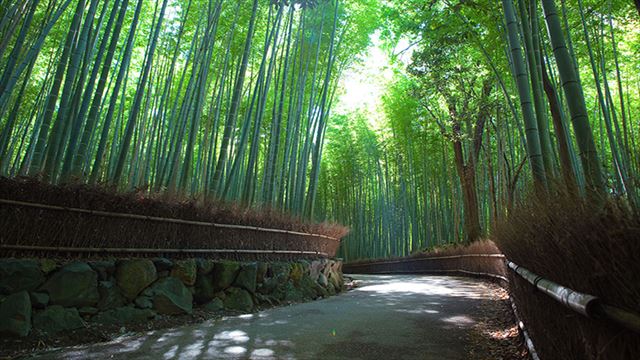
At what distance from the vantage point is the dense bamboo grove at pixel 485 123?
239 cm

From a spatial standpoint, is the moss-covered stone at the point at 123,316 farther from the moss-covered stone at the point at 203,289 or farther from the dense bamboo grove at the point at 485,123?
the dense bamboo grove at the point at 485,123

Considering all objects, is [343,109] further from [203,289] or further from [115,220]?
[115,220]

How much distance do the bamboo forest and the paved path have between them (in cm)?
18

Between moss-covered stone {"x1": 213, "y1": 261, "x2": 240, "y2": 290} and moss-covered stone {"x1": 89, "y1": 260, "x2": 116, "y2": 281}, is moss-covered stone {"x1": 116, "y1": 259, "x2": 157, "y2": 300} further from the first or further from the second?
moss-covered stone {"x1": 213, "y1": 261, "x2": 240, "y2": 290}

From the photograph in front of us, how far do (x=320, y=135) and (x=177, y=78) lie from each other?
4.39m

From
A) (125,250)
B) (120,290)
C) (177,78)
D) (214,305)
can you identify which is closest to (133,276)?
A: (120,290)

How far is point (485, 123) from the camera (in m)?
10.2

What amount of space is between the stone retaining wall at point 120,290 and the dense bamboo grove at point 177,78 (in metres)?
0.80

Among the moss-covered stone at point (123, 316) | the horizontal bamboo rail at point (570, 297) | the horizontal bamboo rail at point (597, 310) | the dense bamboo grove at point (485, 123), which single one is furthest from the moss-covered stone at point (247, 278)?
the horizontal bamboo rail at point (597, 310)

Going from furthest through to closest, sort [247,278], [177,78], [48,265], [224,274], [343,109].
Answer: [343,109]
[177,78]
[247,278]
[224,274]
[48,265]

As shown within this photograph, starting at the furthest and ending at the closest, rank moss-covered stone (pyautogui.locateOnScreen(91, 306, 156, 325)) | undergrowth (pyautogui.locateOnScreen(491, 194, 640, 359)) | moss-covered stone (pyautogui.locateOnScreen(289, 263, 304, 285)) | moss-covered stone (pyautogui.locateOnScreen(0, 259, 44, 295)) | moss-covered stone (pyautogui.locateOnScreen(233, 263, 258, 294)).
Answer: moss-covered stone (pyautogui.locateOnScreen(289, 263, 304, 285)) < moss-covered stone (pyautogui.locateOnScreen(233, 263, 258, 294)) < moss-covered stone (pyautogui.locateOnScreen(91, 306, 156, 325)) < moss-covered stone (pyautogui.locateOnScreen(0, 259, 44, 295)) < undergrowth (pyautogui.locateOnScreen(491, 194, 640, 359))

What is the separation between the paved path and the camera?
262 centimetres

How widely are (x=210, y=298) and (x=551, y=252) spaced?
3.59m

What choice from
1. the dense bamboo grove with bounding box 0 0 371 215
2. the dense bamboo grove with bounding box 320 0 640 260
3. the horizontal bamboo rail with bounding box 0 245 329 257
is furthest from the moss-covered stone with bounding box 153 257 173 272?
the dense bamboo grove with bounding box 320 0 640 260
